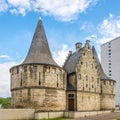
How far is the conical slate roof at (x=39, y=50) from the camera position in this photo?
1850 inches

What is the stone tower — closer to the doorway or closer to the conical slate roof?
the conical slate roof

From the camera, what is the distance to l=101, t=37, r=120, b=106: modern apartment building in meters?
134

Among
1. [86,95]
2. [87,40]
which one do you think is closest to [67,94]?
[86,95]

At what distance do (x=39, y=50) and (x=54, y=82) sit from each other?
5983 mm

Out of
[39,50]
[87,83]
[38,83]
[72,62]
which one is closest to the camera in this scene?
[38,83]

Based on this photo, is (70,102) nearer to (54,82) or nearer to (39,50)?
(54,82)

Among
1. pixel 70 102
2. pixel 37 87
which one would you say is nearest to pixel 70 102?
pixel 70 102

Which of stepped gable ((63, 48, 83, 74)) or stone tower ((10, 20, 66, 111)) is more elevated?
stepped gable ((63, 48, 83, 74))

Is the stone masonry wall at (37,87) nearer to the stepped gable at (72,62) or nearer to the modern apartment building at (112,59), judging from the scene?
the stepped gable at (72,62)

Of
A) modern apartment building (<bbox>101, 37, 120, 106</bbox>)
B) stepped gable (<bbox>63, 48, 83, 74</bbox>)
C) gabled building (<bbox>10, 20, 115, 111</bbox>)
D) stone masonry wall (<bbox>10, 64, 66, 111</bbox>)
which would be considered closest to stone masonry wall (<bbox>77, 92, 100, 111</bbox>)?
gabled building (<bbox>10, 20, 115, 111</bbox>)

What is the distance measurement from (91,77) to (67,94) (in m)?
6.79

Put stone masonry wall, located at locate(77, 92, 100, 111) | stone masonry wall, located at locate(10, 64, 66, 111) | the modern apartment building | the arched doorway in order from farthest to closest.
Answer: the modern apartment building
stone masonry wall, located at locate(77, 92, 100, 111)
the arched doorway
stone masonry wall, located at locate(10, 64, 66, 111)

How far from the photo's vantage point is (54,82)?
46.7m

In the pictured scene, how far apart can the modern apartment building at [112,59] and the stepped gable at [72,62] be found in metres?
76.5
